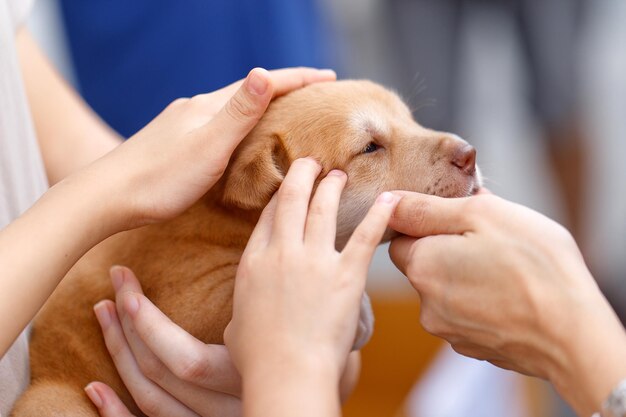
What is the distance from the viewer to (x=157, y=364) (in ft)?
4.20

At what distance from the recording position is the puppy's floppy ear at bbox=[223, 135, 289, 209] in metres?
1.35

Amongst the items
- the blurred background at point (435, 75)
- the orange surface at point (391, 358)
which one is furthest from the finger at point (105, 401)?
the orange surface at point (391, 358)

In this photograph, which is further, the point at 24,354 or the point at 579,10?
the point at 579,10

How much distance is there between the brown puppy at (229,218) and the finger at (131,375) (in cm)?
5

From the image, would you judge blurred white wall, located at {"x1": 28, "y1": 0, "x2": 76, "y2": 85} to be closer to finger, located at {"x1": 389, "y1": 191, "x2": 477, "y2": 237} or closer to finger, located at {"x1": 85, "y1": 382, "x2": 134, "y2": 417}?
finger, located at {"x1": 85, "y1": 382, "x2": 134, "y2": 417}

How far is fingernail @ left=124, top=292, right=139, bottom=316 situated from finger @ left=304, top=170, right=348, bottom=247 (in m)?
0.36

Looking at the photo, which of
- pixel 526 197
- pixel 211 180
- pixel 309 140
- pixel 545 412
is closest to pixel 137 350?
pixel 211 180

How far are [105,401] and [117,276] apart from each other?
0.71 ft

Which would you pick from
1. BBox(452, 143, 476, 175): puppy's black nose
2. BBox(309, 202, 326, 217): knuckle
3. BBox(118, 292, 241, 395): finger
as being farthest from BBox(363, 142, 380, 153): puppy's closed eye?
BBox(118, 292, 241, 395): finger

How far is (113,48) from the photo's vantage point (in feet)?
8.89

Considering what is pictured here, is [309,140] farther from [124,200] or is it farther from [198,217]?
[124,200]

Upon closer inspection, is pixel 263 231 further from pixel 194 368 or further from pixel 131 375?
pixel 131 375

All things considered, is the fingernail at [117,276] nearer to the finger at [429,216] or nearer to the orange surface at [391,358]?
the finger at [429,216]

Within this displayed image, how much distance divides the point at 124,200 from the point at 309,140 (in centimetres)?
39
